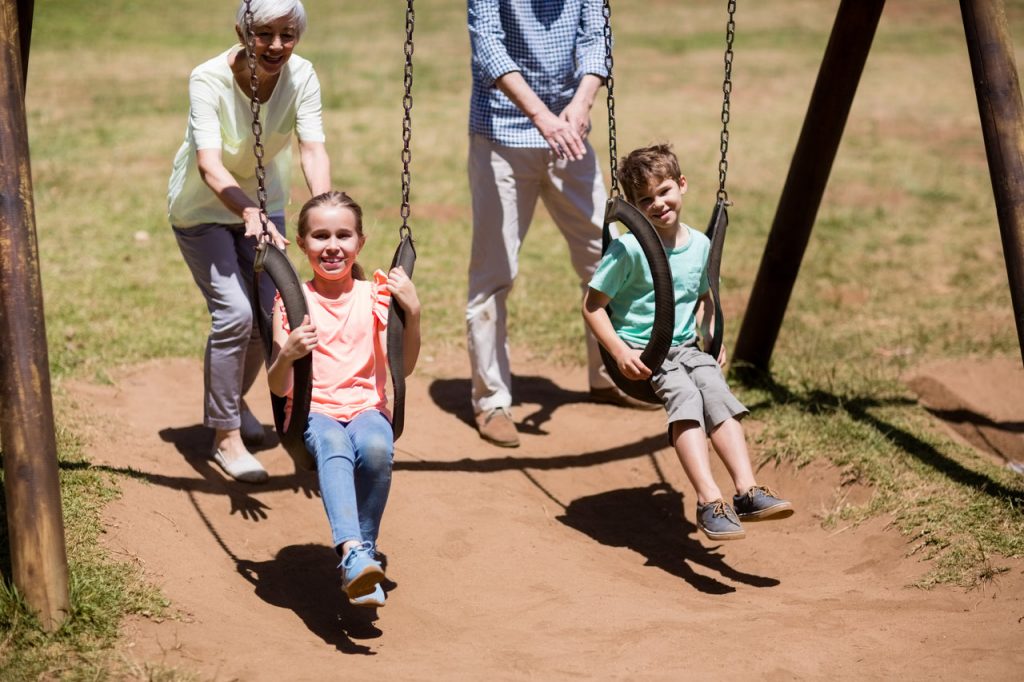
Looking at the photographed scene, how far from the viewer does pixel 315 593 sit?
4.34 metres

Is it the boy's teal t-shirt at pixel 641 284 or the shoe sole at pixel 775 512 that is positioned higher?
the boy's teal t-shirt at pixel 641 284

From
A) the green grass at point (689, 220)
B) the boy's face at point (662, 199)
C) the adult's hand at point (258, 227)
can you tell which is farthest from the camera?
the green grass at point (689, 220)

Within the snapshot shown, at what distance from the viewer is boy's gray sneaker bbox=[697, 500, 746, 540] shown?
4168mm

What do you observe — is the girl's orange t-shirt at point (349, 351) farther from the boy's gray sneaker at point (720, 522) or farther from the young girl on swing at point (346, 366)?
the boy's gray sneaker at point (720, 522)

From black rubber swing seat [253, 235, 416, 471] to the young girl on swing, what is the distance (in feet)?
0.11

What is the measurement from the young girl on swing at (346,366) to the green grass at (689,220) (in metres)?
0.74

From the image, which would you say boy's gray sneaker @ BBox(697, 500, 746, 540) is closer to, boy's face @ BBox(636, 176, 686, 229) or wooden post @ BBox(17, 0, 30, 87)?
boy's face @ BBox(636, 176, 686, 229)

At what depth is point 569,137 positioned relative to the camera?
4848 mm

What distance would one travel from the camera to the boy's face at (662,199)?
14.7 ft

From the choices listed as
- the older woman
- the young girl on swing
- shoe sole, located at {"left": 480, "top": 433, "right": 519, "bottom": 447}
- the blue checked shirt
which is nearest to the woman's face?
the older woman

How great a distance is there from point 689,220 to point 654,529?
4726 millimetres

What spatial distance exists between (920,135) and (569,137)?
906cm

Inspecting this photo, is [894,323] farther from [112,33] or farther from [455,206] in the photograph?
[112,33]

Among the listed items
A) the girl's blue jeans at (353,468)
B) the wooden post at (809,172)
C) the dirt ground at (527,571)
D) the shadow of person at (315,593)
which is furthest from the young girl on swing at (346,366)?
the wooden post at (809,172)
